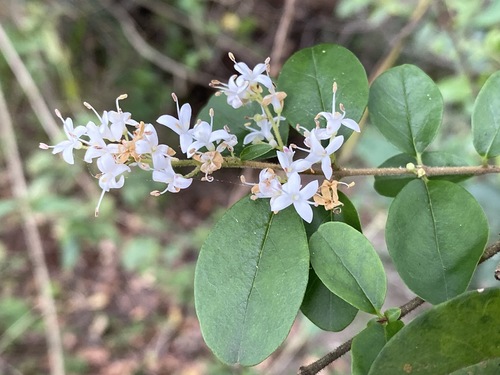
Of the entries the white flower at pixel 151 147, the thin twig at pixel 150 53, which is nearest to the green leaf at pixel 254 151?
the white flower at pixel 151 147

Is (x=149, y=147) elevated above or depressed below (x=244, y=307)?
above

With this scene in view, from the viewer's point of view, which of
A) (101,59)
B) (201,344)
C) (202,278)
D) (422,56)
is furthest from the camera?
(101,59)

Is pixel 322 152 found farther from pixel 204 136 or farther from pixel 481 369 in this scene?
pixel 481 369

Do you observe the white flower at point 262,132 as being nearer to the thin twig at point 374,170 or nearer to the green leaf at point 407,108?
the thin twig at point 374,170

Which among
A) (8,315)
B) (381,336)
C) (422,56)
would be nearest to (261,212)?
(381,336)

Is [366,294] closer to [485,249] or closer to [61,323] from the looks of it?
[485,249]

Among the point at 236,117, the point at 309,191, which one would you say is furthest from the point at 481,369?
the point at 236,117

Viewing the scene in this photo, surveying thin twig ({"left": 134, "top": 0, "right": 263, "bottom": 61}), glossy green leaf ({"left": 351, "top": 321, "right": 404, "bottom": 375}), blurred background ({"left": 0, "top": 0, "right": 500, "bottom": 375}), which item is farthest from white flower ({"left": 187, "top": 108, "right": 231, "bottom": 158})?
thin twig ({"left": 134, "top": 0, "right": 263, "bottom": 61})
